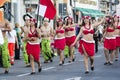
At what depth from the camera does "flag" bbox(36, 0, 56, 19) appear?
2016cm

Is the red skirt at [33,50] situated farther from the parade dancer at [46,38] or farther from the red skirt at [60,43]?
the parade dancer at [46,38]

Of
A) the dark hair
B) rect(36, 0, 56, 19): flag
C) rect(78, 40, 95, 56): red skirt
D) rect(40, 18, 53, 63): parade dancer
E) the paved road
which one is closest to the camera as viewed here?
the paved road

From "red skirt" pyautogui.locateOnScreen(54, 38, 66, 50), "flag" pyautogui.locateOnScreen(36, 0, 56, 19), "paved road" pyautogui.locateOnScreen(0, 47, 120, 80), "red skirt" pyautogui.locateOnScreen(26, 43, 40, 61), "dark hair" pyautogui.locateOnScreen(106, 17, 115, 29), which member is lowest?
"paved road" pyautogui.locateOnScreen(0, 47, 120, 80)

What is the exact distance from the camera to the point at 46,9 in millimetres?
20141

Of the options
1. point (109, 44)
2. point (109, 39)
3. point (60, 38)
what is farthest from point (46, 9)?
point (109, 44)

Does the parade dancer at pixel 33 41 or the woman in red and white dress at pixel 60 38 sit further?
the woman in red and white dress at pixel 60 38

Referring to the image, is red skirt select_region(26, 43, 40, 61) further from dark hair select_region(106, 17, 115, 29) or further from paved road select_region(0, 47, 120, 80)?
dark hair select_region(106, 17, 115, 29)

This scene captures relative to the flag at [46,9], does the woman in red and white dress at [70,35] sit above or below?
below

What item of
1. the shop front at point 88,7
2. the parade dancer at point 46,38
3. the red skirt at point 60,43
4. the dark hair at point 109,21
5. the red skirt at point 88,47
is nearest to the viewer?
the red skirt at point 88,47

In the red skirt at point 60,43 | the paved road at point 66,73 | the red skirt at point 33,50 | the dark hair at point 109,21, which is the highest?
the dark hair at point 109,21

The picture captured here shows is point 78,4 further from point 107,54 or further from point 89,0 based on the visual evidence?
point 107,54

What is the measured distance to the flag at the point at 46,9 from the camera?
2016 centimetres

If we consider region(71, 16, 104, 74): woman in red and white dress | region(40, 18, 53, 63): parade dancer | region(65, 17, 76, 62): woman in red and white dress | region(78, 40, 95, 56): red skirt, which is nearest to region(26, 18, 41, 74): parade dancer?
region(71, 16, 104, 74): woman in red and white dress

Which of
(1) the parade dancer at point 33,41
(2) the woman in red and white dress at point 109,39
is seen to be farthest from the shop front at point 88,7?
(1) the parade dancer at point 33,41
